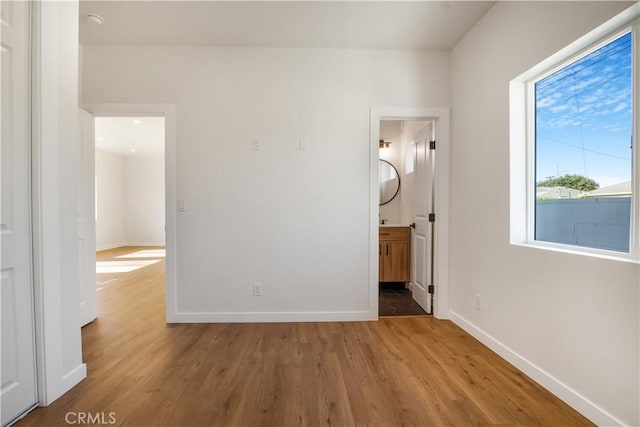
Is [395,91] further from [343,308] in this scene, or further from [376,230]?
[343,308]

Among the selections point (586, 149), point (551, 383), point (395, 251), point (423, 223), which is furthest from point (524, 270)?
point (395, 251)

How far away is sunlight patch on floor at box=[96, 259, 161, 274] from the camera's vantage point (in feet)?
16.6

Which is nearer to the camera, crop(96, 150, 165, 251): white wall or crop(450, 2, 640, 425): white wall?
crop(450, 2, 640, 425): white wall

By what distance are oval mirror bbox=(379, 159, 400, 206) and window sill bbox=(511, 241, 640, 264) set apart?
2.39 metres

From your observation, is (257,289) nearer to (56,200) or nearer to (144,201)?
(56,200)

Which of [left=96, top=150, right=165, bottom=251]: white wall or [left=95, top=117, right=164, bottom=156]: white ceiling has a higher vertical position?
[left=95, top=117, right=164, bottom=156]: white ceiling

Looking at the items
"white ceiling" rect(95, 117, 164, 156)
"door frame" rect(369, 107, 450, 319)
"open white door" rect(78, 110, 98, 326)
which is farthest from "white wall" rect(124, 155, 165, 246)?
"door frame" rect(369, 107, 450, 319)

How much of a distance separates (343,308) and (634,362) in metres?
1.95

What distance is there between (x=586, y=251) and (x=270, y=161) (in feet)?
7.90

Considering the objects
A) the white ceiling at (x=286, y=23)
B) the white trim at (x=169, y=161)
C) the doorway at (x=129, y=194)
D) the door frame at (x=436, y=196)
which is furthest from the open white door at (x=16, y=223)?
the doorway at (x=129, y=194)

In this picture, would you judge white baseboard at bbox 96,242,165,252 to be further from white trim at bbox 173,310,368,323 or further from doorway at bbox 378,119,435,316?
doorway at bbox 378,119,435,316

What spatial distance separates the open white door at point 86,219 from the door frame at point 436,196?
8.77ft

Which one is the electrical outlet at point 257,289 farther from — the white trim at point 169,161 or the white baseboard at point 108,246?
the white baseboard at point 108,246

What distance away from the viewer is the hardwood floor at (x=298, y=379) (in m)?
1.48
